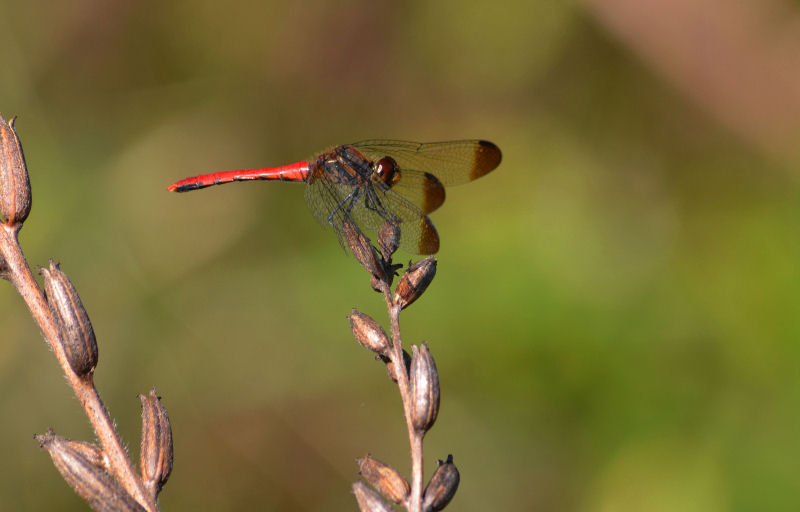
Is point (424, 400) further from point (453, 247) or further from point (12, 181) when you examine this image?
point (453, 247)

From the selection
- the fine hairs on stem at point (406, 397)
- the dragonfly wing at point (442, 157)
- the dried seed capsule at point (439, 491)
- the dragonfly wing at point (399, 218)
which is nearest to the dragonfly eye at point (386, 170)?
the dragonfly wing at point (399, 218)

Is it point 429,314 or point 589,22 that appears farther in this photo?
point 589,22

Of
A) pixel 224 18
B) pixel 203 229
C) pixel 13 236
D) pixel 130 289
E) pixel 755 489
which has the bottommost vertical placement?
pixel 755 489

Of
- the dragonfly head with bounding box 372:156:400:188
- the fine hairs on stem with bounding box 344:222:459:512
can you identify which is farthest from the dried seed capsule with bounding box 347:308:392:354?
the dragonfly head with bounding box 372:156:400:188

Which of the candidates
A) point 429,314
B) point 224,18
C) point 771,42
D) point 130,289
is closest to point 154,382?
point 130,289

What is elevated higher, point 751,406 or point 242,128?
point 242,128

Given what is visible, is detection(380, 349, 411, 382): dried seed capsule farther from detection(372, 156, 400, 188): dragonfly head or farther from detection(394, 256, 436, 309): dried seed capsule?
detection(372, 156, 400, 188): dragonfly head

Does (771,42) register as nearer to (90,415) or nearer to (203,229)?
(203,229)

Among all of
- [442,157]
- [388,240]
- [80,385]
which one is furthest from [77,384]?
[442,157]
